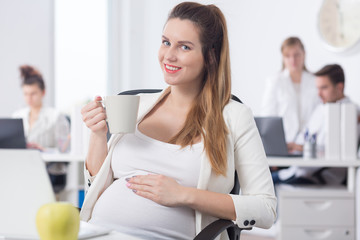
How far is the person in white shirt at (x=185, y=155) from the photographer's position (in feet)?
4.47

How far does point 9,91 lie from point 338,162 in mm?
3642

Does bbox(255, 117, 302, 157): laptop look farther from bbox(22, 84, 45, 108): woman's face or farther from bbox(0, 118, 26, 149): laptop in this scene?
bbox(22, 84, 45, 108): woman's face

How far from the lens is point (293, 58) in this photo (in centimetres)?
457

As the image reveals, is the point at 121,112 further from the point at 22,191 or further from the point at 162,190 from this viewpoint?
the point at 22,191

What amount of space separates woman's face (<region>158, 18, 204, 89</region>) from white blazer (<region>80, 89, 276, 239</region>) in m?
0.17

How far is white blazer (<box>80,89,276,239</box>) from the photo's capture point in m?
1.39

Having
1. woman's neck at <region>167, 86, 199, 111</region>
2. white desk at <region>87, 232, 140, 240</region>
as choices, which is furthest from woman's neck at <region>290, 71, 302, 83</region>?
white desk at <region>87, 232, 140, 240</region>

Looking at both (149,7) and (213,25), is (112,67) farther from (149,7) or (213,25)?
(213,25)

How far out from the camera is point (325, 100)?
12.7ft

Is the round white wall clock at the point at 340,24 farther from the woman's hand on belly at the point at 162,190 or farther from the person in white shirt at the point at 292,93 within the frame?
the woman's hand on belly at the point at 162,190

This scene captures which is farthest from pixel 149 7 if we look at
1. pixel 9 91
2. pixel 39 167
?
pixel 39 167

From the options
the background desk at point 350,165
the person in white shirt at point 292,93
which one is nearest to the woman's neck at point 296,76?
the person in white shirt at point 292,93

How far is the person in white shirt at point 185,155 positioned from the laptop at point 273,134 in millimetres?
1327

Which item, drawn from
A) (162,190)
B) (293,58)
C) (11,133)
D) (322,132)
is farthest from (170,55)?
(293,58)
